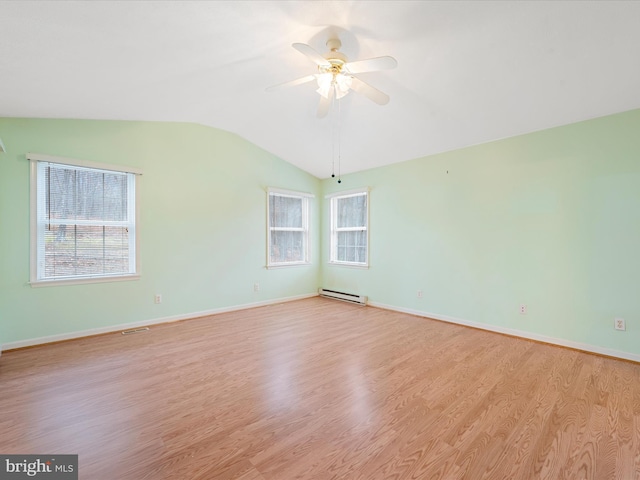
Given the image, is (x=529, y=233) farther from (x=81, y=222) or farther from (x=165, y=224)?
(x=81, y=222)

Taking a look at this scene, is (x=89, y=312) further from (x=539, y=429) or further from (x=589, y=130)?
(x=589, y=130)

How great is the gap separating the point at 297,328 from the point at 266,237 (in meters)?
1.88

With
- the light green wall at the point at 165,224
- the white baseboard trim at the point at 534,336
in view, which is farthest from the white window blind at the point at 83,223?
→ the white baseboard trim at the point at 534,336

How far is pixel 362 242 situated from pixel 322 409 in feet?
11.5

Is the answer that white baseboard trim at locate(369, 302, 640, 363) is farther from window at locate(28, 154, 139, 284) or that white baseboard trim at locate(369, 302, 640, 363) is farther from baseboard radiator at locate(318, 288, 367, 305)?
window at locate(28, 154, 139, 284)

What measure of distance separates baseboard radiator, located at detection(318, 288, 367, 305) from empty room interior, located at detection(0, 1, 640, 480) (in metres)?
0.06

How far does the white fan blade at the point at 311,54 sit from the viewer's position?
1.84 metres

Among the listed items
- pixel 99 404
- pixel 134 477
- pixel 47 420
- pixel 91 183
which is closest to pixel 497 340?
pixel 134 477

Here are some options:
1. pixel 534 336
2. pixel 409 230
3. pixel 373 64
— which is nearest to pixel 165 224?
pixel 373 64

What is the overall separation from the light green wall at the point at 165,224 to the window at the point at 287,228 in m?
0.17

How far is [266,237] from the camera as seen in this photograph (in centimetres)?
493

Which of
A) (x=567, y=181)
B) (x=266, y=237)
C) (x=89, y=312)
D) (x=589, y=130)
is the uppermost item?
(x=589, y=130)

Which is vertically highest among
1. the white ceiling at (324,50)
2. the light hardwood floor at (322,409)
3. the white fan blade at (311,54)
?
the white ceiling at (324,50)

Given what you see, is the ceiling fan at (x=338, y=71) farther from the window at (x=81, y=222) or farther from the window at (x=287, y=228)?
the window at (x=287, y=228)
